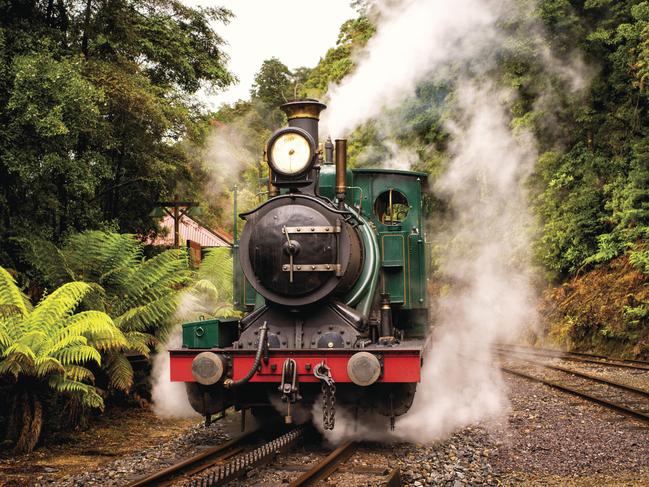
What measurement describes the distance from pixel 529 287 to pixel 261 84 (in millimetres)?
38026

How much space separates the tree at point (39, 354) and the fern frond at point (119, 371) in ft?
1.72

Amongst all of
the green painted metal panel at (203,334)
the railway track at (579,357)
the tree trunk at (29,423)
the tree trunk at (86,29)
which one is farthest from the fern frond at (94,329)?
the railway track at (579,357)

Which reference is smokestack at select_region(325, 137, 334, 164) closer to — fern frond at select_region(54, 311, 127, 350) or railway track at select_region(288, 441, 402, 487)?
fern frond at select_region(54, 311, 127, 350)

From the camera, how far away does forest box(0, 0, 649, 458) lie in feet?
21.7

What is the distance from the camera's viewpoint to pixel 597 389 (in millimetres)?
9156

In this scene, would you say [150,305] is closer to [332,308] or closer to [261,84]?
[332,308]

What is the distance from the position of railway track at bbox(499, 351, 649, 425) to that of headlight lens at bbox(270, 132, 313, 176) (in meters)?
4.14

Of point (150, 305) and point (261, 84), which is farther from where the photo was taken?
point (261, 84)

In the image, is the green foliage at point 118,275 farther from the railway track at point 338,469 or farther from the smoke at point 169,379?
the railway track at point 338,469

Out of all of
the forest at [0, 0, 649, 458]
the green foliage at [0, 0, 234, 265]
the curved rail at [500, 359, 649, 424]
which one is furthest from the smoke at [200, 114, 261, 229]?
the curved rail at [500, 359, 649, 424]

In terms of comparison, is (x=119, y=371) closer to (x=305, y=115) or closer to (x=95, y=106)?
(x=305, y=115)

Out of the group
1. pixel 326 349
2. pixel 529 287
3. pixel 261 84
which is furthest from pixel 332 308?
pixel 261 84

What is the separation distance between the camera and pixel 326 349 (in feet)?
18.5

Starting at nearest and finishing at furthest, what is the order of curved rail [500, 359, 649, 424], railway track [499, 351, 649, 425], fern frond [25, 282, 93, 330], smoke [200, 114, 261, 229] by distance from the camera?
fern frond [25, 282, 93, 330] → curved rail [500, 359, 649, 424] → railway track [499, 351, 649, 425] → smoke [200, 114, 261, 229]
